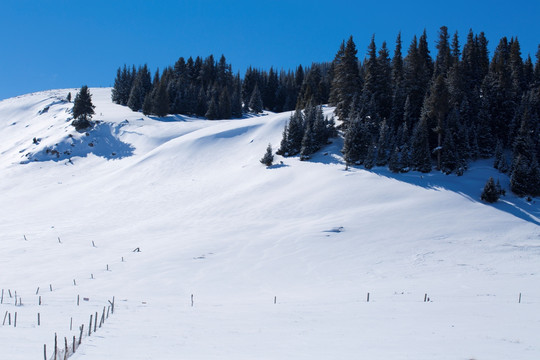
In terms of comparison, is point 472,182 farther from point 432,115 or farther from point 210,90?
point 210,90

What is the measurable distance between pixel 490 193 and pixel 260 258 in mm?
22343

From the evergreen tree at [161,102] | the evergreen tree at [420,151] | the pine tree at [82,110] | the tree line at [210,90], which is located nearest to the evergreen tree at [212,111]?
the tree line at [210,90]

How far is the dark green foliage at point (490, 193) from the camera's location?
32281 mm

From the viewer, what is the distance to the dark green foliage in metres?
32.3

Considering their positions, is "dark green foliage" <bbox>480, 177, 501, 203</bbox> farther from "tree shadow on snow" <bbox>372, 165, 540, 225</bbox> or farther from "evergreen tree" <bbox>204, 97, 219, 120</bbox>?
"evergreen tree" <bbox>204, 97, 219, 120</bbox>

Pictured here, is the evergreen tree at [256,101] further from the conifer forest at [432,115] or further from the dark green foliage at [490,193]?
the dark green foliage at [490,193]

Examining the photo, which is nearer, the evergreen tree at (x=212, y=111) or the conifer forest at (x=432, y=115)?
the conifer forest at (x=432, y=115)

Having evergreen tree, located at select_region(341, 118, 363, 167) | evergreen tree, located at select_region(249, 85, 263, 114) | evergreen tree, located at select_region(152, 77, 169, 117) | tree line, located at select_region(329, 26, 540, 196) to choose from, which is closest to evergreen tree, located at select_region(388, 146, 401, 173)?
tree line, located at select_region(329, 26, 540, 196)

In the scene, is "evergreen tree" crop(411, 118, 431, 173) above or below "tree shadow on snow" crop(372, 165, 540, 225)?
above

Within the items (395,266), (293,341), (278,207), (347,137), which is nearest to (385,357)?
(293,341)

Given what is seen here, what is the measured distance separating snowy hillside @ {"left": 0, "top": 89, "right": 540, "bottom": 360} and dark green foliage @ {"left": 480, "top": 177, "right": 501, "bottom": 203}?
3.19 ft

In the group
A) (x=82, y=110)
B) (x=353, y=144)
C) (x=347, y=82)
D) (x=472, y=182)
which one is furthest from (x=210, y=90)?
(x=472, y=182)

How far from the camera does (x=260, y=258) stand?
2431 cm

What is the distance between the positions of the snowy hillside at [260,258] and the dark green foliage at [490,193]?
0.97 meters
